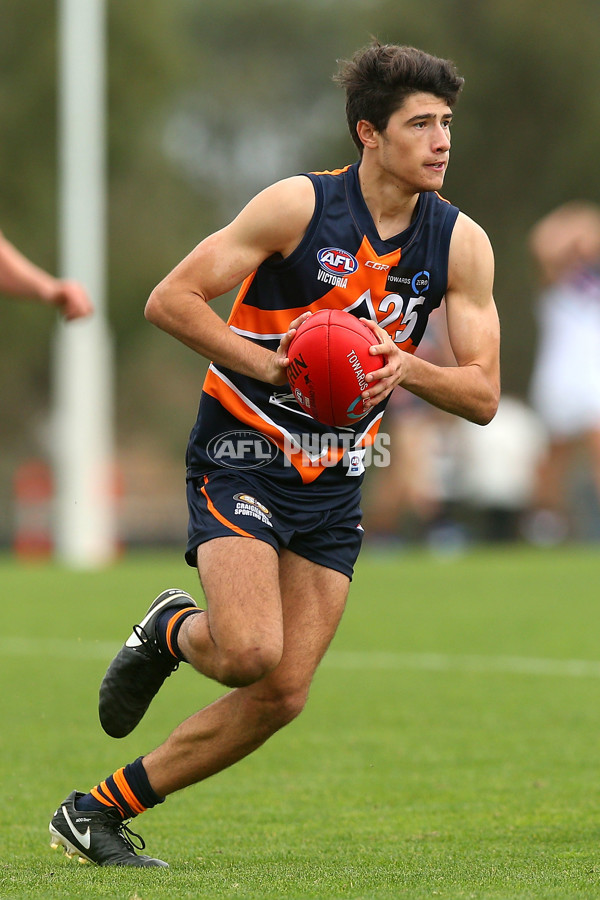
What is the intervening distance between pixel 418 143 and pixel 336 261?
468mm

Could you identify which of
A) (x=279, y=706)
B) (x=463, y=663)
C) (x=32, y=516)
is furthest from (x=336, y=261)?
(x=32, y=516)

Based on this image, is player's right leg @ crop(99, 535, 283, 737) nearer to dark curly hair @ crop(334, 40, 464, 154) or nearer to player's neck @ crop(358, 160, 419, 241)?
player's neck @ crop(358, 160, 419, 241)

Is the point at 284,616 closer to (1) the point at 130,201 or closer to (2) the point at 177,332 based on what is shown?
(2) the point at 177,332

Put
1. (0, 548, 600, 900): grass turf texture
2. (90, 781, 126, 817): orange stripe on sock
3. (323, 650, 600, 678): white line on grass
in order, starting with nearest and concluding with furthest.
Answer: (0, 548, 600, 900): grass turf texture → (90, 781, 126, 817): orange stripe on sock → (323, 650, 600, 678): white line on grass

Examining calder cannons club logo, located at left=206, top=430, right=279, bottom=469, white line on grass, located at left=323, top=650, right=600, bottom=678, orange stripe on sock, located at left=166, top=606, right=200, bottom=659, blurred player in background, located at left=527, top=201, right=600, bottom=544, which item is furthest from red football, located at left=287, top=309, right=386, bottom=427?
blurred player in background, located at left=527, top=201, right=600, bottom=544

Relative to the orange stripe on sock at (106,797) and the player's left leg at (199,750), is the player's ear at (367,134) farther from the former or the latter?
the orange stripe on sock at (106,797)

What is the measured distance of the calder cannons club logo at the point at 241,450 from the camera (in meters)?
5.13

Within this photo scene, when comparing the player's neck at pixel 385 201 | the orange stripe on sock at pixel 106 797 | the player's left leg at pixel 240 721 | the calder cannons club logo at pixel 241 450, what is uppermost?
the player's neck at pixel 385 201

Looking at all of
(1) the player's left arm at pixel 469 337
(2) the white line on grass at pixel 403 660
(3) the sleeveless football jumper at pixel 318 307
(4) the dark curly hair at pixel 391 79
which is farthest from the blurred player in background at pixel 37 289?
(2) the white line on grass at pixel 403 660

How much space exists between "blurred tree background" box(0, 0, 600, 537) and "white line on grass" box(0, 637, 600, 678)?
64.5 feet

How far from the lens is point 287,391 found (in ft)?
16.9

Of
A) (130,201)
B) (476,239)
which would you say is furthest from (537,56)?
(476,239)

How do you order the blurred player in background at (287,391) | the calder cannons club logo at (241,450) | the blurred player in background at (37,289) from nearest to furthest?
the blurred player in background at (287,391)
the calder cannons club logo at (241,450)
the blurred player in background at (37,289)

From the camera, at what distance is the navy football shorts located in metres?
4.95
